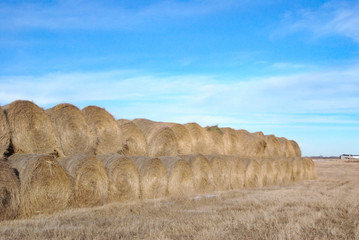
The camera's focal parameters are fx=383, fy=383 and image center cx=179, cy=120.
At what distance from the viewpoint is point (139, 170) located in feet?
36.9

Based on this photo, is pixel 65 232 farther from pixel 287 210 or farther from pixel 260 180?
pixel 260 180

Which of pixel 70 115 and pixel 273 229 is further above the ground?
pixel 70 115

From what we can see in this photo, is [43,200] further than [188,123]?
No

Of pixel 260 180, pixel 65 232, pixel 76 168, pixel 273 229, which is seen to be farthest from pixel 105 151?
pixel 260 180

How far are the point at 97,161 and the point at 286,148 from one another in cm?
1506

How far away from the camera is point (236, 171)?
15.8 m

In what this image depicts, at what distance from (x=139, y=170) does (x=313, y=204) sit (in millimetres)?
4860

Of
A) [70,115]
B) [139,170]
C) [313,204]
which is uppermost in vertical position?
[70,115]

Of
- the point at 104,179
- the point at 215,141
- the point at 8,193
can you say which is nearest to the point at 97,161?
the point at 104,179

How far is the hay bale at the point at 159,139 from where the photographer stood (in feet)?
43.6

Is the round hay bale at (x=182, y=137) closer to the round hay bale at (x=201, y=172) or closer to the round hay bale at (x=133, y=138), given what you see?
the round hay bale at (x=201, y=172)

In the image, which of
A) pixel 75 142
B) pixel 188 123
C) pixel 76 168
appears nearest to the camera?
pixel 76 168

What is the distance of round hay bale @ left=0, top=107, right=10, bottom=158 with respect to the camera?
8617 mm

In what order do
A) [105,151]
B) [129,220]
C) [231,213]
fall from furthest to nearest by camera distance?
[105,151], [231,213], [129,220]
